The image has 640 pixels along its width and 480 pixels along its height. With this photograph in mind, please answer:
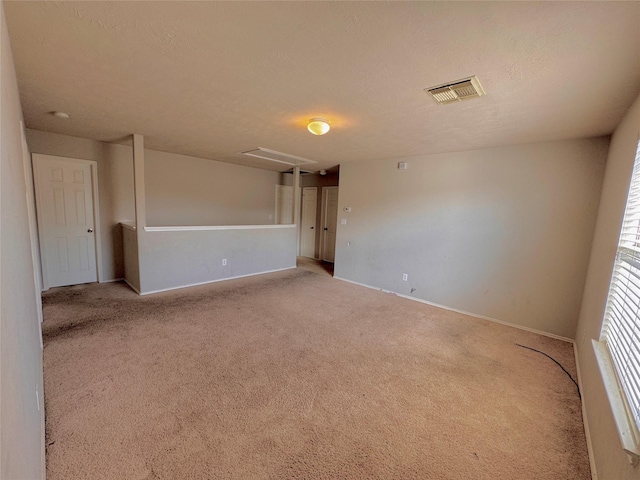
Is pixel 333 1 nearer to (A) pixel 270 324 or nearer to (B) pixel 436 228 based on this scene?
(A) pixel 270 324

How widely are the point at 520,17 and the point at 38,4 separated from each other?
2.39m

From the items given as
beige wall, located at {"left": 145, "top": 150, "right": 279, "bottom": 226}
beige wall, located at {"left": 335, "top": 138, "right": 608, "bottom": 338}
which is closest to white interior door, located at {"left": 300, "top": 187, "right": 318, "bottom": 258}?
beige wall, located at {"left": 145, "top": 150, "right": 279, "bottom": 226}

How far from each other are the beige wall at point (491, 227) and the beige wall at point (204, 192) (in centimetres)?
278

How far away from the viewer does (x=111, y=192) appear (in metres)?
4.52

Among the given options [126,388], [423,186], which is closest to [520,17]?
[423,186]

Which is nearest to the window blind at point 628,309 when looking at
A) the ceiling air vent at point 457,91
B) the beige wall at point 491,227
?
the ceiling air vent at point 457,91

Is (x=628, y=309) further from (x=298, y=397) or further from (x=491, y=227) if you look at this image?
(x=491, y=227)

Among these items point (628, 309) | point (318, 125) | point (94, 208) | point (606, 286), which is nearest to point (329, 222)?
point (318, 125)

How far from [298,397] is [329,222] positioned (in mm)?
5298

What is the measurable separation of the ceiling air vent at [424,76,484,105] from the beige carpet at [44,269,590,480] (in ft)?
7.77

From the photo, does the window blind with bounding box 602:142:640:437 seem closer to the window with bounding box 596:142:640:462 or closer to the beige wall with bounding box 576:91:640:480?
the window with bounding box 596:142:640:462

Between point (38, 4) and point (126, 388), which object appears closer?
point (38, 4)

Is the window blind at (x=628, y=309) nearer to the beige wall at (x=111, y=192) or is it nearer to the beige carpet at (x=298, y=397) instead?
the beige carpet at (x=298, y=397)

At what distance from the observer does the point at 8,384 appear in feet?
2.65
